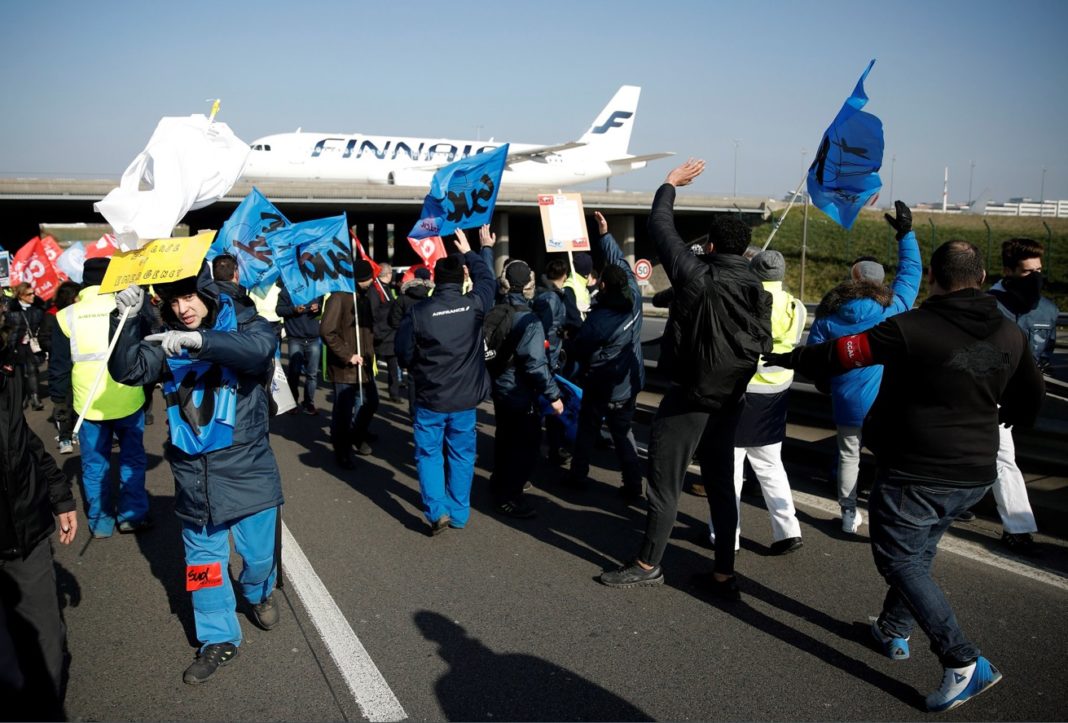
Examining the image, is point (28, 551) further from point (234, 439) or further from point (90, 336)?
point (90, 336)

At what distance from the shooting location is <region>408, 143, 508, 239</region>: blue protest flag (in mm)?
7219

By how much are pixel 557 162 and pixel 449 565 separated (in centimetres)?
4583

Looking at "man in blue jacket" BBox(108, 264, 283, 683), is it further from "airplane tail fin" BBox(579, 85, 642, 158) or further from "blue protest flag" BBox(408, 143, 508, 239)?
"airplane tail fin" BBox(579, 85, 642, 158)

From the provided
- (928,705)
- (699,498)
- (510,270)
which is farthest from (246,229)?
(928,705)

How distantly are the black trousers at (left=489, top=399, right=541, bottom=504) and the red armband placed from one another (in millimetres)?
3082

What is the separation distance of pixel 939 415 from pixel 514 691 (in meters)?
2.18

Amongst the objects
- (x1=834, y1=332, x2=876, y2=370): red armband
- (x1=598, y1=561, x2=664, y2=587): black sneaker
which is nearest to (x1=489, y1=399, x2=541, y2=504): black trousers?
(x1=598, y1=561, x2=664, y2=587): black sneaker

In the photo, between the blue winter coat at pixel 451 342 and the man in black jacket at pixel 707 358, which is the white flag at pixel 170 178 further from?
the man in black jacket at pixel 707 358

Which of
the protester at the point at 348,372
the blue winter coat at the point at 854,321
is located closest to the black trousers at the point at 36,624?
the blue winter coat at the point at 854,321

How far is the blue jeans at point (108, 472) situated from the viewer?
5797 mm

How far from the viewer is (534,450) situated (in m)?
6.14

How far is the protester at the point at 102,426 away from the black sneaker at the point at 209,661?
2411mm

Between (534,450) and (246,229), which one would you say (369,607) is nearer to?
(534,450)

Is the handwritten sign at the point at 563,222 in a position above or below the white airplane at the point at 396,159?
below
